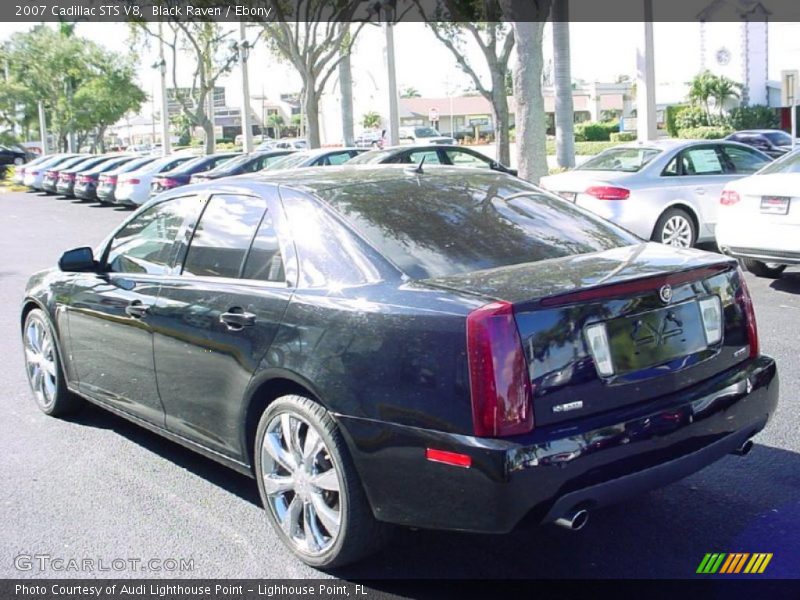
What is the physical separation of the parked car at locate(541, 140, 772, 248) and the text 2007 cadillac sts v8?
662 cm

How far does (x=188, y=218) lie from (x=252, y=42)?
2945 centimetres

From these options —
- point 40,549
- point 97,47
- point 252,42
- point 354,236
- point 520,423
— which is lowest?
point 40,549

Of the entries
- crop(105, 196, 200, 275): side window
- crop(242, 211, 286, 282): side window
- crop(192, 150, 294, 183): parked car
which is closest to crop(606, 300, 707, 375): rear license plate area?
crop(242, 211, 286, 282): side window

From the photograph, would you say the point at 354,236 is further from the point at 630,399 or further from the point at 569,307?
the point at 630,399

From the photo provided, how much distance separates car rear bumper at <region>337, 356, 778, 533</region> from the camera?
10.4ft

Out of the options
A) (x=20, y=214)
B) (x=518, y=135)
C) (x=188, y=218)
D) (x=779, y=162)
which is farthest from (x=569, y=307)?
(x=20, y=214)

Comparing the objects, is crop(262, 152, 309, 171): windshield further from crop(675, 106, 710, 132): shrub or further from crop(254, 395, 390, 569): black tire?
crop(675, 106, 710, 132): shrub

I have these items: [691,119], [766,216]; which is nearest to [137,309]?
[766,216]

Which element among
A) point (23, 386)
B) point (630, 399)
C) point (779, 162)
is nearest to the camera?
point (630, 399)

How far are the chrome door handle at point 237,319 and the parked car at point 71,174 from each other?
2745cm

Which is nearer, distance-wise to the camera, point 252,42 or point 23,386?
point 23,386

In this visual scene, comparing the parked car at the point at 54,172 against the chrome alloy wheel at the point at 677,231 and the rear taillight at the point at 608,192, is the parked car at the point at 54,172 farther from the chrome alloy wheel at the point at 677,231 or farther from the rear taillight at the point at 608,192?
the chrome alloy wheel at the point at 677,231

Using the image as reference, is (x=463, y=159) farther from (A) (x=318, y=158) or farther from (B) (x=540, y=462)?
(B) (x=540, y=462)

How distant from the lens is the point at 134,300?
15.9 feet
